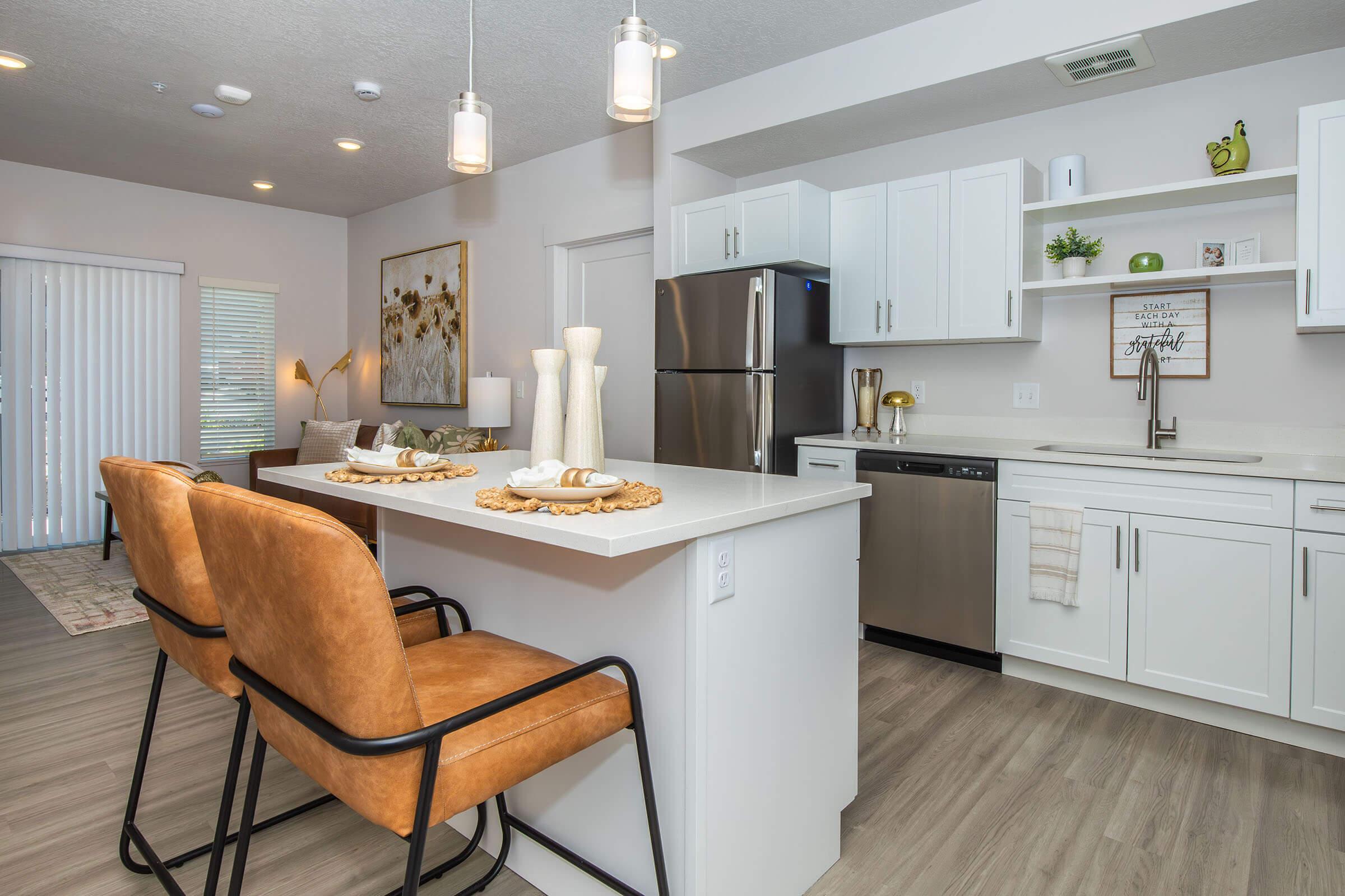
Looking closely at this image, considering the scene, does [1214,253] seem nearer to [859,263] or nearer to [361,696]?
[859,263]

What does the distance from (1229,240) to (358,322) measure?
20.3 ft

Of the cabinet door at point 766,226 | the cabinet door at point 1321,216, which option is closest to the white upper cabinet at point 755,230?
the cabinet door at point 766,226

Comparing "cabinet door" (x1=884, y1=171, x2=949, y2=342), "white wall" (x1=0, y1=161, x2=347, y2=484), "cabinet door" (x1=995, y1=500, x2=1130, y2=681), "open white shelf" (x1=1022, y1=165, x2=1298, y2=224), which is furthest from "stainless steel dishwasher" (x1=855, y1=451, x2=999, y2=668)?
"white wall" (x1=0, y1=161, x2=347, y2=484)

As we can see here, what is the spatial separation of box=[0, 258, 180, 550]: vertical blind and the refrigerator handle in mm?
4803

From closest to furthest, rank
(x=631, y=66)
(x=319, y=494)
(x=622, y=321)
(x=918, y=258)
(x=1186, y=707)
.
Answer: (x=631, y=66)
(x=1186, y=707)
(x=918, y=258)
(x=622, y=321)
(x=319, y=494)

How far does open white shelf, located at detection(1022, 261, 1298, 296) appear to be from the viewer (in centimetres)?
259

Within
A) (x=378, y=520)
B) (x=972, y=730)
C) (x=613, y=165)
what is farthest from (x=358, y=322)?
(x=972, y=730)

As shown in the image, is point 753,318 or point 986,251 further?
point 753,318

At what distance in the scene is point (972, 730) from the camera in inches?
99.7

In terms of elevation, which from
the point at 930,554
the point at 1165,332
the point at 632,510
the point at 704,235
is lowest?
the point at 930,554

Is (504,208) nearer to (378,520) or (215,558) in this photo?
(378,520)

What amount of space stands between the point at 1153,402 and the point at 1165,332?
294 millimetres

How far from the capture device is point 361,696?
1.04 m

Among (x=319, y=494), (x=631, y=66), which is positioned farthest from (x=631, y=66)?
(x=319, y=494)
